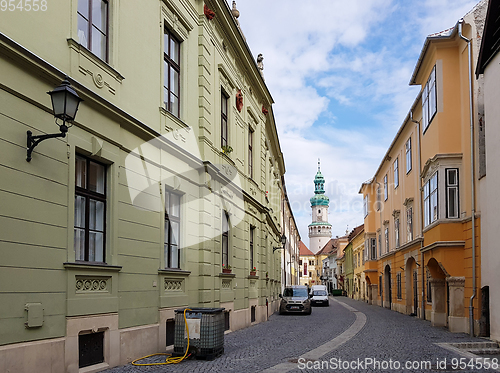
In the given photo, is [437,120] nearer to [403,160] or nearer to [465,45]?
[465,45]

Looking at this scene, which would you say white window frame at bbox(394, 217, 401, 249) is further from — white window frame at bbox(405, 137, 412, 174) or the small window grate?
the small window grate

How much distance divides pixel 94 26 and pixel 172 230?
530 centimetres

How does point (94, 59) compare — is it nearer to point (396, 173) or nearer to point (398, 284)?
point (396, 173)

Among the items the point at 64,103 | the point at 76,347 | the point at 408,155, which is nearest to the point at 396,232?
the point at 408,155

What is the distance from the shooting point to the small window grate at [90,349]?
9.22m

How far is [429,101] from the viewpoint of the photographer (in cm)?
2003

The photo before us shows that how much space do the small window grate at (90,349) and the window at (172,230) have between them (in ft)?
11.7

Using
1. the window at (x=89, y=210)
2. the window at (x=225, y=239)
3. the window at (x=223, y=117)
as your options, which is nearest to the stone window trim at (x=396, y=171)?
the window at (x=223, y=117)

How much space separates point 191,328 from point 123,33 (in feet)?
20.4

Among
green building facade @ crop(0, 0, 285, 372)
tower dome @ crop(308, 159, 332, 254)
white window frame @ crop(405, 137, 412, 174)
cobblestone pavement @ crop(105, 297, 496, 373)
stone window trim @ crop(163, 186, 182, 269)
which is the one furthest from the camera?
tower dome @ crop(308, 159, 332, 254)

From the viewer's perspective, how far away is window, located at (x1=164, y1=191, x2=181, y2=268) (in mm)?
13125

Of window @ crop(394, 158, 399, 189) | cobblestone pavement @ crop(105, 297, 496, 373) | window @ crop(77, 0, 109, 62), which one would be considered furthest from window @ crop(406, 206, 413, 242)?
window @ crop(77, 0, 109, 62)

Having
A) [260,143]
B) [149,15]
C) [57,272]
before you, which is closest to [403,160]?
[260,143]

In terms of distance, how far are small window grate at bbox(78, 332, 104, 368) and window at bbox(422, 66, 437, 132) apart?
14.0 m
